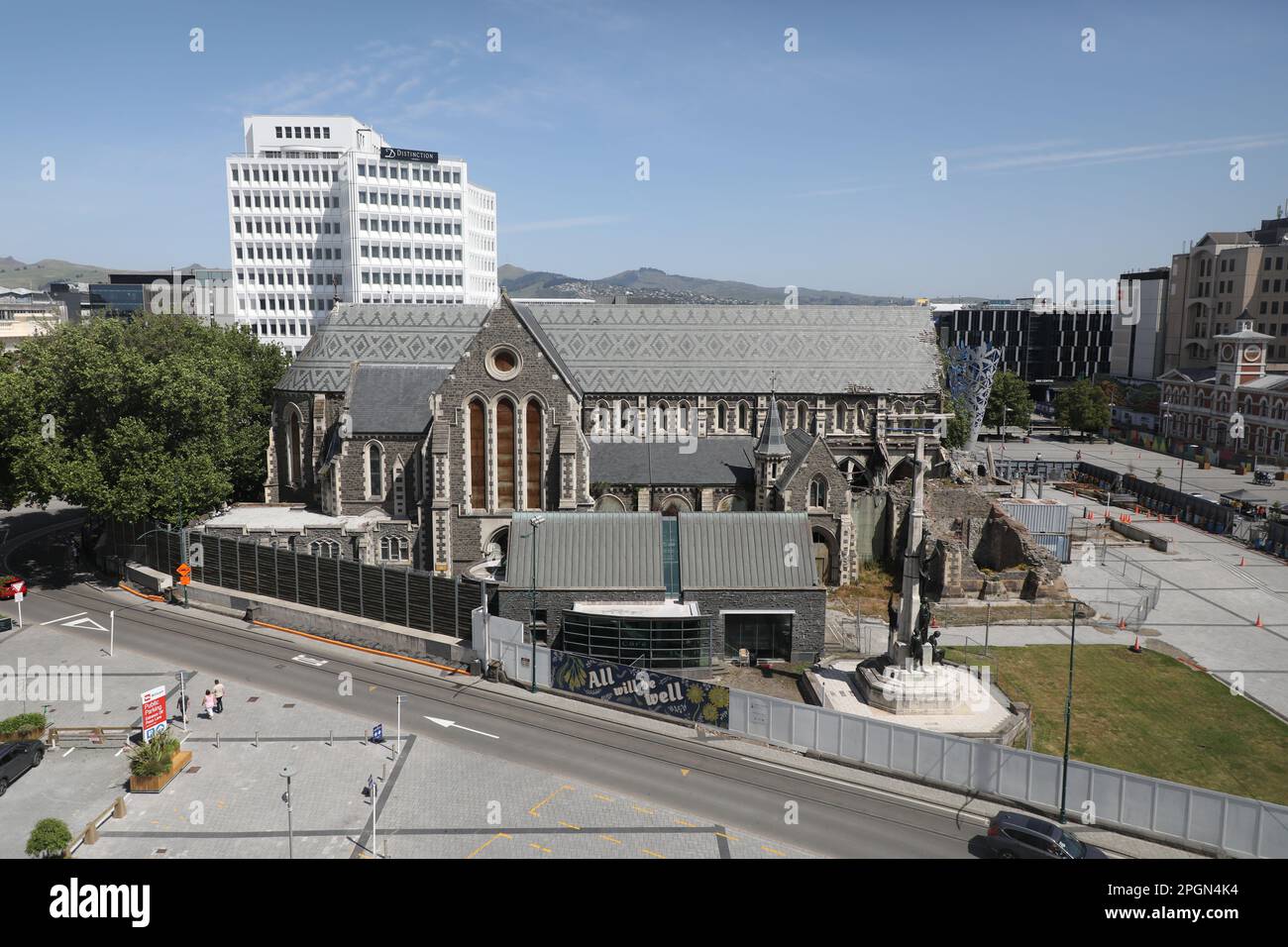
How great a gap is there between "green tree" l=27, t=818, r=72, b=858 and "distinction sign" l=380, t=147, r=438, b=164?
12401 cm

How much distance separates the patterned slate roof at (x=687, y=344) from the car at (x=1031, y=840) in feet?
149

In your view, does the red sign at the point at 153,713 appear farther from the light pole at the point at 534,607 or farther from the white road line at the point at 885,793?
the white road line at the point at 885,793

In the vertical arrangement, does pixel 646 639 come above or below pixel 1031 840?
above

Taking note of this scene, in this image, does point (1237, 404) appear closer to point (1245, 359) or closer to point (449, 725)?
point (1245, 359)

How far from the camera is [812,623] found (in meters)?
45.7

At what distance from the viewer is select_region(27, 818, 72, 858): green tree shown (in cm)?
2609

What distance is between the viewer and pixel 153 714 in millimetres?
33938

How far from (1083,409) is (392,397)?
10803 centimetres

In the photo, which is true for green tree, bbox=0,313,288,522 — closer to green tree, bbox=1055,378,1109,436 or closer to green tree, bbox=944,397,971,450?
green tree, bbox=944,397,971,450

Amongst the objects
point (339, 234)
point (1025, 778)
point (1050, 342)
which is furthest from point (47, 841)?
point (1050, 342)

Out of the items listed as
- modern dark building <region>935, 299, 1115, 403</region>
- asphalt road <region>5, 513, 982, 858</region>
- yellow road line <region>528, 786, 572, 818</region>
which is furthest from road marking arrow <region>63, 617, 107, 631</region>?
modern dark building <region>935, 299, 1115, 403</region>

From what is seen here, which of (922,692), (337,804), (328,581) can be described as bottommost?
(337,804)

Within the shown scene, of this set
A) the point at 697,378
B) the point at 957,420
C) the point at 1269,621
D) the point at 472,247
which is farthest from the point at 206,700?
the point at 472,247

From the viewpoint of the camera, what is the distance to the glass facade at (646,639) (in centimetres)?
4347
